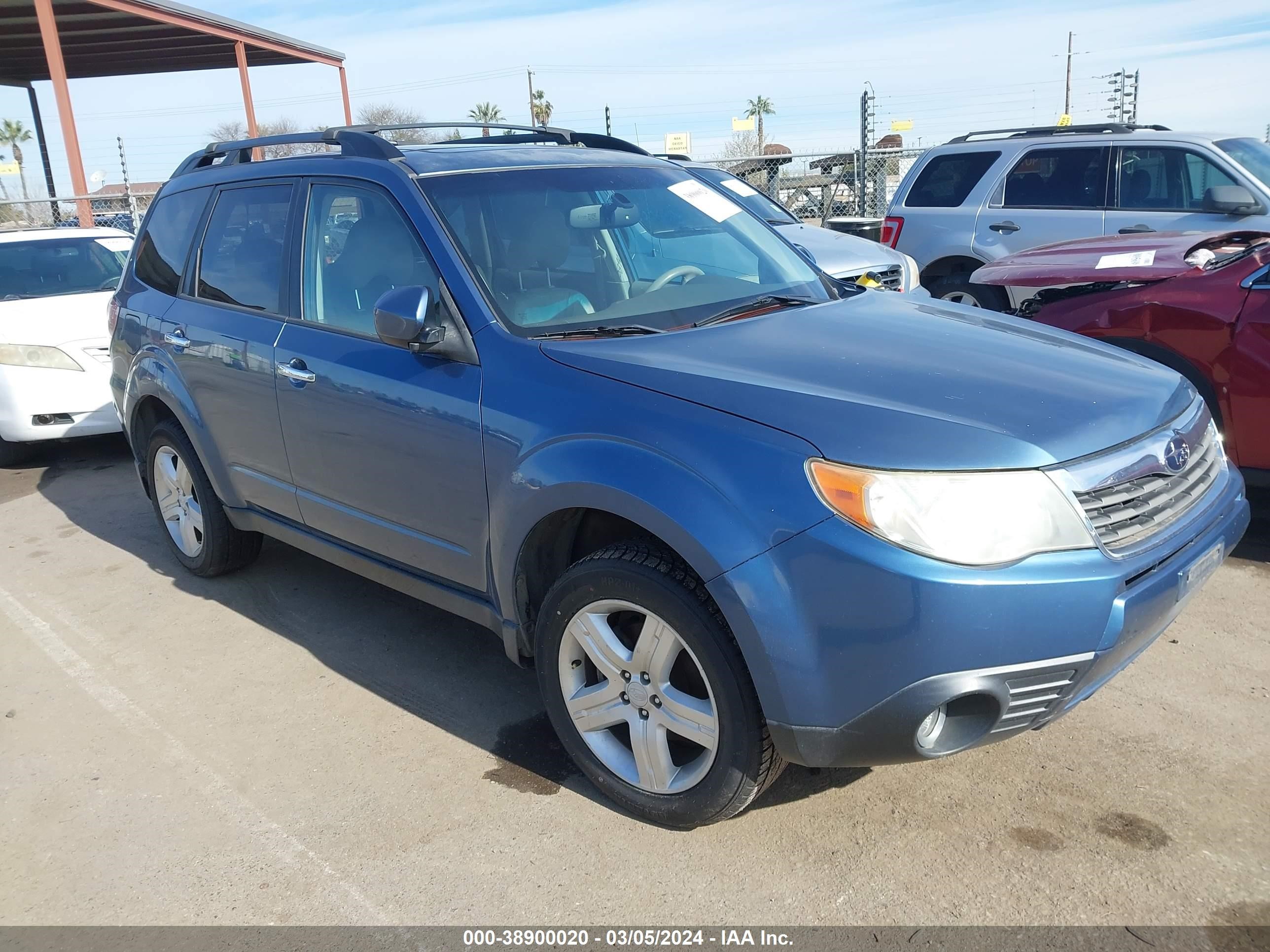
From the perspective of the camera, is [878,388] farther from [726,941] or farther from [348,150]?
[348,150]

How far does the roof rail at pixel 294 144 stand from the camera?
365 centimetres

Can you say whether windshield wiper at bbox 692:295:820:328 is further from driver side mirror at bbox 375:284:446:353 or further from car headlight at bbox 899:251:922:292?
car headlight at bbox 899:251:922:292

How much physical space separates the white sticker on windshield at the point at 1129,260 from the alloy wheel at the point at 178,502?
183 inches

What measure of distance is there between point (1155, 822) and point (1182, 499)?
876 millimetres

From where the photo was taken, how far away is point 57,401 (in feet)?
23.2

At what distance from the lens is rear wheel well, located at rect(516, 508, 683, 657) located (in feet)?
9.73

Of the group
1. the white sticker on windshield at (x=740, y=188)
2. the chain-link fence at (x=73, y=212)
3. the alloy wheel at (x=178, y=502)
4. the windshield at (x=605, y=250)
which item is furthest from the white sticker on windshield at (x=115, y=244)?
the windshield at (x=605, y=250)

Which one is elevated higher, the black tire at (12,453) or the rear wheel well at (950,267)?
the rear wheel well at (950,267)

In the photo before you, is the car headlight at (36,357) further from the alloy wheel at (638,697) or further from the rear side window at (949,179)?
the rear side window at (949,179)

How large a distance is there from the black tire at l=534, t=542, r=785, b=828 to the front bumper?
551 cm

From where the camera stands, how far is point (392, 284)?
11.6 ft

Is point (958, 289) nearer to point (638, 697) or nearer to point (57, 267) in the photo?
point (638, 697)

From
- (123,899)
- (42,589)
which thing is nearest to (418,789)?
(123,899)

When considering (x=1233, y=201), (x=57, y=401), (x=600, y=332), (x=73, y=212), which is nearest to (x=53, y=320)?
(x=57, y=401)
